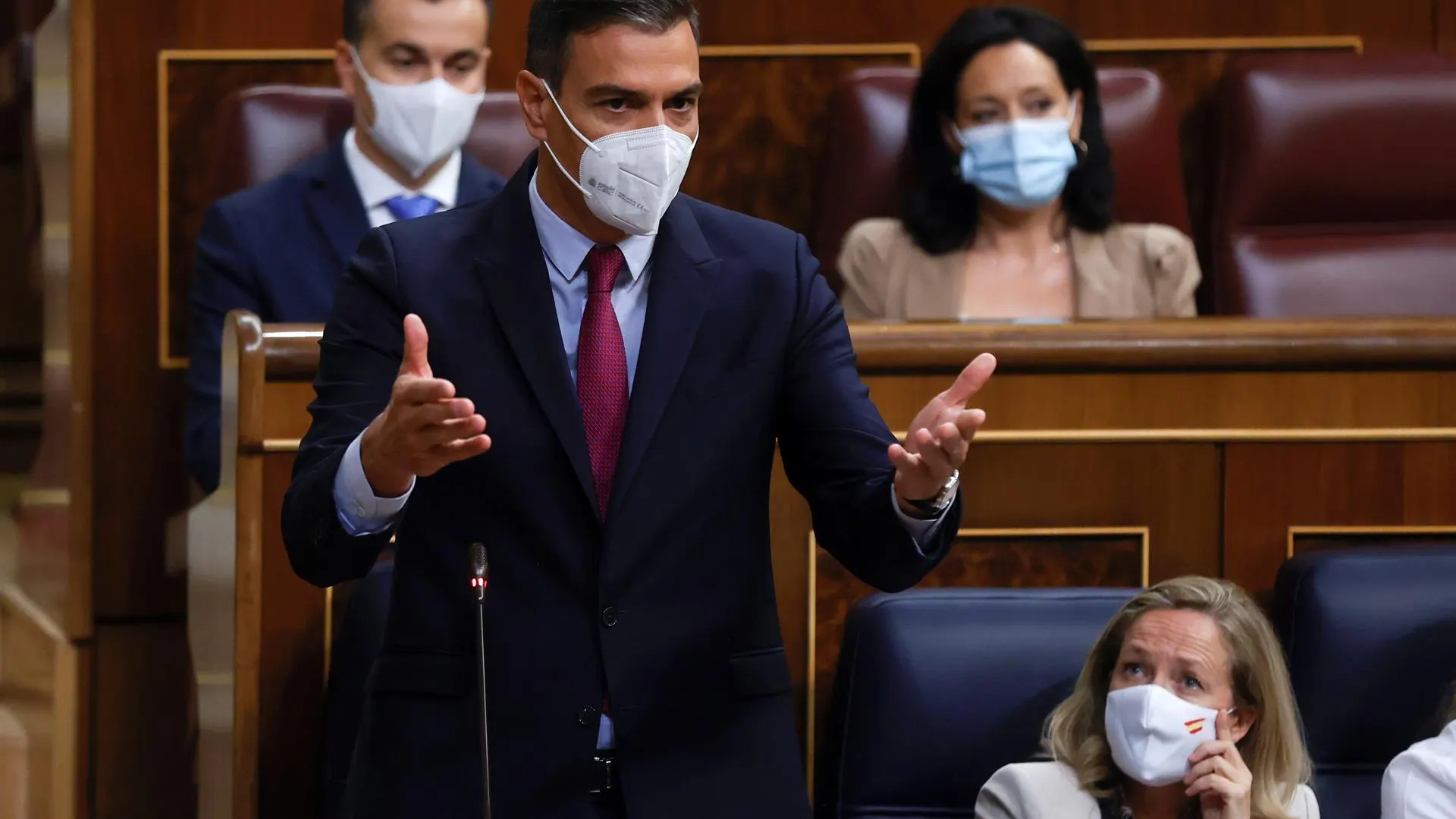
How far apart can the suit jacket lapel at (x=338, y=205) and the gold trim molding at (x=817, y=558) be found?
648 mm

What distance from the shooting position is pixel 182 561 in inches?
77.3

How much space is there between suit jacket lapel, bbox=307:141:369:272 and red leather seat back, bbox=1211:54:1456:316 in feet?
3.02

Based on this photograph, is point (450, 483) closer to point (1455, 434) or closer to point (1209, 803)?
point (1209, 803)

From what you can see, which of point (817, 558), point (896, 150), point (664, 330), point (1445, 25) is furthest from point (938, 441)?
point (1445, 25)

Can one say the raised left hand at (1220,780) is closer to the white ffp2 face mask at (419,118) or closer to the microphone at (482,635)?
the microphone at (482,635)

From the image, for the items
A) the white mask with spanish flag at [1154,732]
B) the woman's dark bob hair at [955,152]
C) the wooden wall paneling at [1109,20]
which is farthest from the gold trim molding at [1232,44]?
the white mask with spanish flag at [1154,732]

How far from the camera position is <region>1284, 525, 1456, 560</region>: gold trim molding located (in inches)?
56.1

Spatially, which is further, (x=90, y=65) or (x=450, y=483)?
(x=90, y=65)

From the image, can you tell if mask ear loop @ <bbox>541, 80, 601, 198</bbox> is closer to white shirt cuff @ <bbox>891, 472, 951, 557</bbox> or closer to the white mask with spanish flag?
white shirt cuff @ <bbox>891, 472, 951, 557</bbox>

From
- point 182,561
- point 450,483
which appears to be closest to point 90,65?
point 182,561

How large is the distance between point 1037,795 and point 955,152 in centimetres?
90

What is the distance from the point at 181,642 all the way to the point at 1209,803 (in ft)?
3.88

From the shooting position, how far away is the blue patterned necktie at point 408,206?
184cm

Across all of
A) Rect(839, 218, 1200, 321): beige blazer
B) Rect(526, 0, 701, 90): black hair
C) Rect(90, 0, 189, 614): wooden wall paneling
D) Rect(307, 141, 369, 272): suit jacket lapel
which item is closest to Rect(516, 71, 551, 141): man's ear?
Rect(526, 0, 701, 90): black hair
